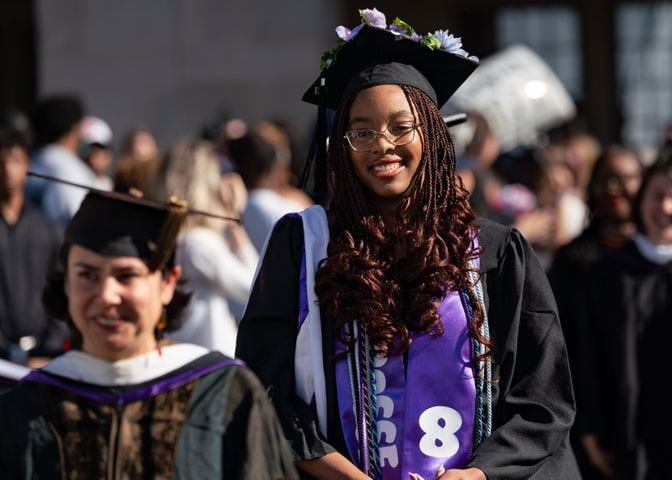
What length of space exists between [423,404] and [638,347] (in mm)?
2839

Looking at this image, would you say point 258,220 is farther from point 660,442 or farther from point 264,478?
point 264,478

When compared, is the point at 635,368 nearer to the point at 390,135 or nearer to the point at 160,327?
the point at 390,135

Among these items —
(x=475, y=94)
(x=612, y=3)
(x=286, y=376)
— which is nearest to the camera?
(x=286, y=376)

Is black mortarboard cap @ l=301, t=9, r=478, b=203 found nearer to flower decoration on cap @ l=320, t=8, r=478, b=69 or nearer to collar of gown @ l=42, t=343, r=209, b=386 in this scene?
flower decoration on cap @ l=320, t=8, r=478, b=69

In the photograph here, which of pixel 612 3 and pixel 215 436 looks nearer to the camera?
pixel 215 436

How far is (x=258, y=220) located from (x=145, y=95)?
598cm

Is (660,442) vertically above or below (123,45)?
below

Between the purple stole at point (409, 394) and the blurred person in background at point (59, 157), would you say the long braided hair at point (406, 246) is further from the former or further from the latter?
the blurred person in background at point (59, 157)

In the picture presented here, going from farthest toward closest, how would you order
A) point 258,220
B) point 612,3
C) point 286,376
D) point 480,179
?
point 612,3 → point 480,179 → point 258,220 → point 286,376

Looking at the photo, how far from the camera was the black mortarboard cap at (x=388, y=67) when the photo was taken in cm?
450

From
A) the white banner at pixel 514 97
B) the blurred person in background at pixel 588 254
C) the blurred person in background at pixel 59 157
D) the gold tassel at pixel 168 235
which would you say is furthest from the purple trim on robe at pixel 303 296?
the white banner at pixel 514 97

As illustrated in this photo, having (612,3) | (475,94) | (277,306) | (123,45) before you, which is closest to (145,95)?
(123,45)

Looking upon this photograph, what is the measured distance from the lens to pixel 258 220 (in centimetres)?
764

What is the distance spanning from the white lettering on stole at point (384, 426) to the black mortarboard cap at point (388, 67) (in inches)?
31.5
